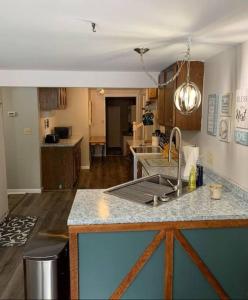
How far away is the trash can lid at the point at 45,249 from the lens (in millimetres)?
2057

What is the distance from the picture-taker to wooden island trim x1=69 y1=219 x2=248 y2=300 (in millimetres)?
1900

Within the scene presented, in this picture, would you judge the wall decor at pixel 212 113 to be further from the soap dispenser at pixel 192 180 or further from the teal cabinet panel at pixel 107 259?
the teal cabinet panel at pixel 107 259

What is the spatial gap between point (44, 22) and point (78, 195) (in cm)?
131

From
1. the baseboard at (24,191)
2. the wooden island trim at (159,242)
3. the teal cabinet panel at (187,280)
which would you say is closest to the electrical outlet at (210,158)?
the wooden island trim at (159,242)

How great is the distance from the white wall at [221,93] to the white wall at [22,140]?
340 centimetres

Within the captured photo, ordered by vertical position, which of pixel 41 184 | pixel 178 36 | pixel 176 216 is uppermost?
pixel 178 36

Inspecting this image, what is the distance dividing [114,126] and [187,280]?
377 inches

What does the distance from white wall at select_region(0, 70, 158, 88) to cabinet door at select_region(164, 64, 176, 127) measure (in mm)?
509

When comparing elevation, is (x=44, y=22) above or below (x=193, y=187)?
above

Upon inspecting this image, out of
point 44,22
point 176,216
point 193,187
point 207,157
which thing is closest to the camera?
point 44,22

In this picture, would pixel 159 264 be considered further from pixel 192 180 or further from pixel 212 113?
pixel 212 113

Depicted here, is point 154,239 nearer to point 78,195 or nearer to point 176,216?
point 176,216

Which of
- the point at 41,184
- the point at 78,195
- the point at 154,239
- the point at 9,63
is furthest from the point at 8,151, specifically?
the point at 154,239

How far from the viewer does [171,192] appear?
2496 mm
